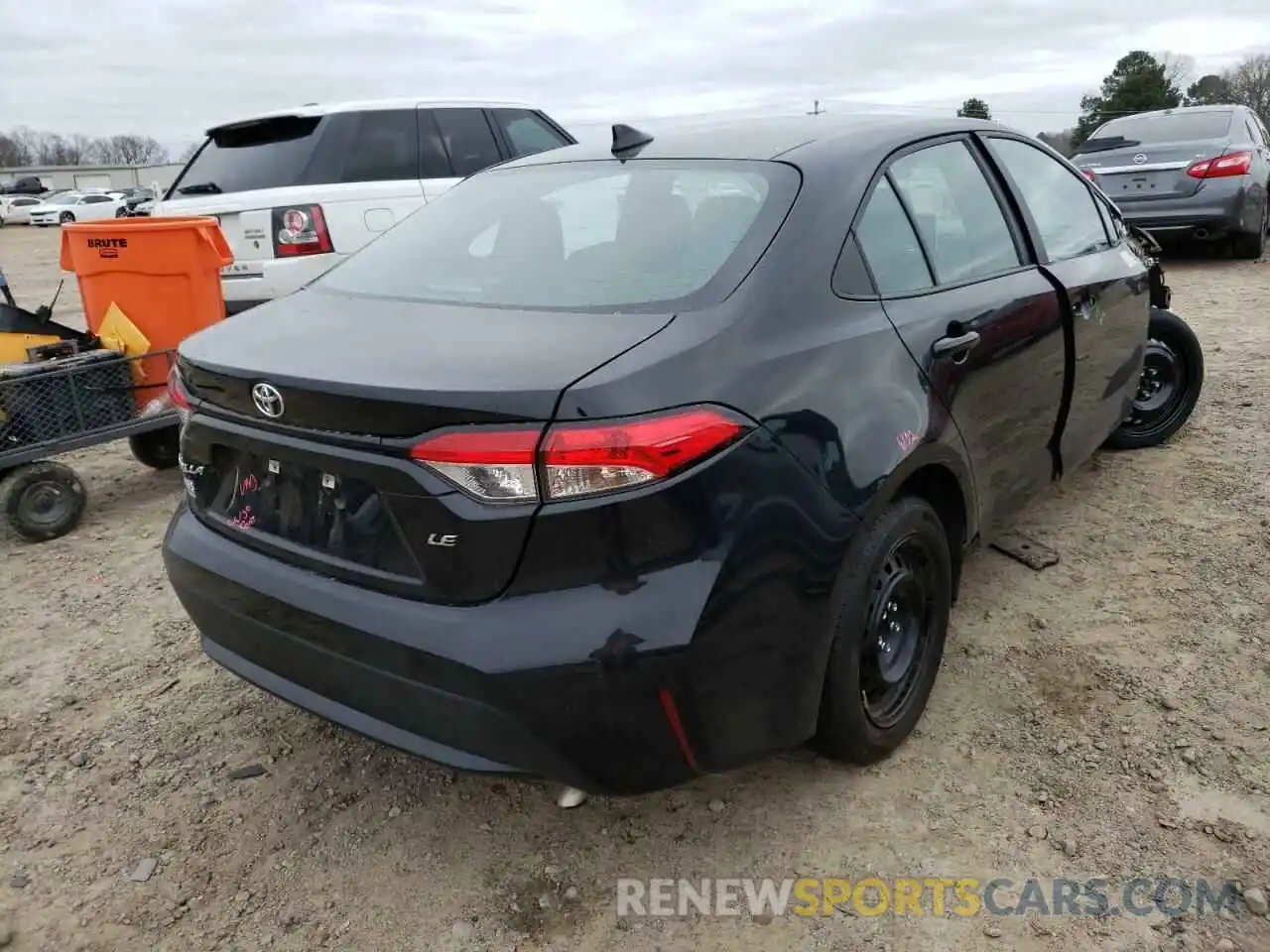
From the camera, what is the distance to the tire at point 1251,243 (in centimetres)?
945

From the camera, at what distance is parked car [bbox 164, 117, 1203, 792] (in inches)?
71.9

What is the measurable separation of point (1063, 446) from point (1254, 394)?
2774 mm

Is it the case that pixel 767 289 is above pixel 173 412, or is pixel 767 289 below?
above

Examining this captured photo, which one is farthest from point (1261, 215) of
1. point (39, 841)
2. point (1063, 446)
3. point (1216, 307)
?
point (39, 841)

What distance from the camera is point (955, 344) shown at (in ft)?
8.54

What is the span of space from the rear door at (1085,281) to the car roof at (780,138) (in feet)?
1.29

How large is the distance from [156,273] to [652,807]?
3629 mm

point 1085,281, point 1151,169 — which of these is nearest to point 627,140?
point 1085,281

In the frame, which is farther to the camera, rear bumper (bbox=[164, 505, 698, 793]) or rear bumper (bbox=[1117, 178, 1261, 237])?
rear bumper (bbox=[1117, 178, 1261, 237])

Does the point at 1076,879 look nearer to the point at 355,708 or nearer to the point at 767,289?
the point at 767,289

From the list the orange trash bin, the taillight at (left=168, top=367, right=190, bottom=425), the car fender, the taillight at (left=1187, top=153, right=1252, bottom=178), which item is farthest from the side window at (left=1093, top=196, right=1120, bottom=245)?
the taillight at (left=1187, top=153, right=1252, bottom=178)

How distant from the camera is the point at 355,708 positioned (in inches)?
83.4

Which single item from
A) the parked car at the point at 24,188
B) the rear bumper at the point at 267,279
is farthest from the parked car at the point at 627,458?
the parked car at the point at 24,188

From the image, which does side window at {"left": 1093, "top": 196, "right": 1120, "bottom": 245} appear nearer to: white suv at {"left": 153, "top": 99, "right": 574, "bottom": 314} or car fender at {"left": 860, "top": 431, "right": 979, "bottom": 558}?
car fender at {"left": 860, "top": 431, "right": 979, "bottom": 558}
